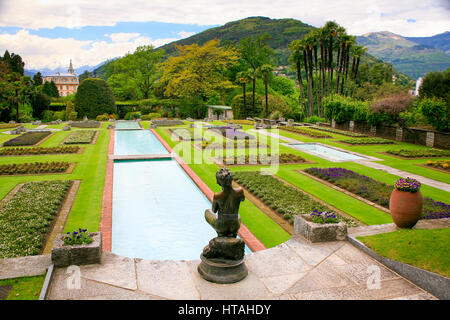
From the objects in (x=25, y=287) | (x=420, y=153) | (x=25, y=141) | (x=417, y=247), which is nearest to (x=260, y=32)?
(x=25, y=141)

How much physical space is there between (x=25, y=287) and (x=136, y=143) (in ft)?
72.5

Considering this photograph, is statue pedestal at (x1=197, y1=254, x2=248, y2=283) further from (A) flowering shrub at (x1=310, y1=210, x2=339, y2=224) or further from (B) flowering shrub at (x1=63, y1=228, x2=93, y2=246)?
(A) flowering shrub at (x1=310, y1=210, x2=339, y2=224)

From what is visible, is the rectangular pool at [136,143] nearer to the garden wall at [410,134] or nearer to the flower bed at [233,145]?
the flower bed at [233,145]

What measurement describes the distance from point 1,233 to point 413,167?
1718cm

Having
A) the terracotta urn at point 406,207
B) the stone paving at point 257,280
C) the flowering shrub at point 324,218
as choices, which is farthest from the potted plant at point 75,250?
the terracotta urn at point 406,207

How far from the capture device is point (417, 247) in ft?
21.8

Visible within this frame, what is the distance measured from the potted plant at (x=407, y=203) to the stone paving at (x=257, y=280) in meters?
1.64

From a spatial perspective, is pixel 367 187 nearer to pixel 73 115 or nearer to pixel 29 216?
pixel 29 216

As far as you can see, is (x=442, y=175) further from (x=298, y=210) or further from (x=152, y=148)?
(x=152, y=148)

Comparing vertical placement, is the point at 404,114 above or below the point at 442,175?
above

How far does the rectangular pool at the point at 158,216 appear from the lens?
9211 millimetres

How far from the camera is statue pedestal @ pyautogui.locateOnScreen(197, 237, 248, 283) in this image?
6.05 m
